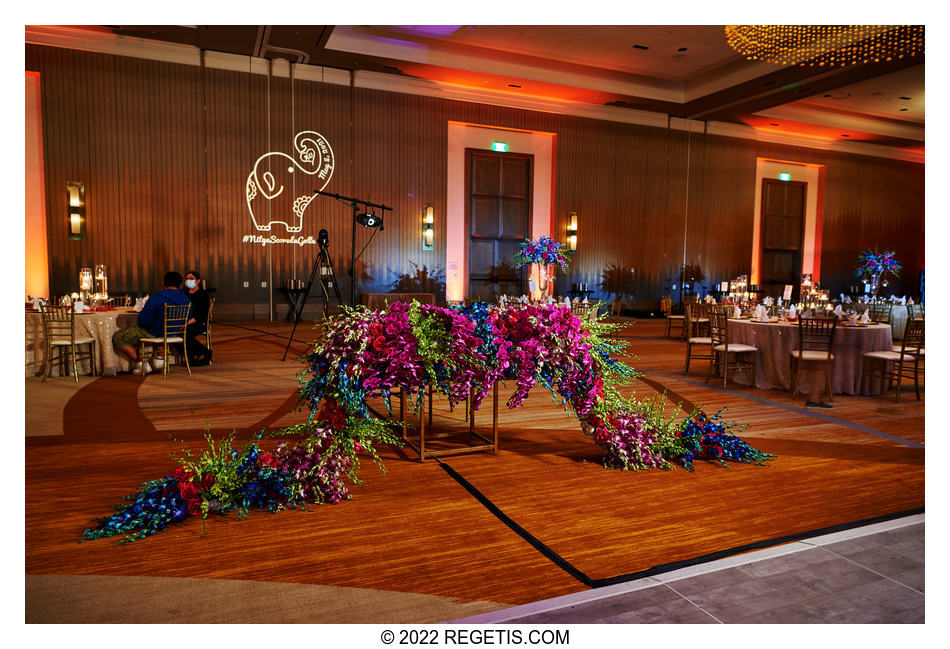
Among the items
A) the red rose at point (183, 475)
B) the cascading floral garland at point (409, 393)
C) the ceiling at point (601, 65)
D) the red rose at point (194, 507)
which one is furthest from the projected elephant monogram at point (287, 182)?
the red rose at point (194, 507)

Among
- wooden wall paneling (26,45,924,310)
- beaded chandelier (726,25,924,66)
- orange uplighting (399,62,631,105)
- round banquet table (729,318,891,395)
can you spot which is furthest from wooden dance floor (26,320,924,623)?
orange uplighting (399,62,631,105)

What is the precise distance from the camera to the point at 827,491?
3.21 m

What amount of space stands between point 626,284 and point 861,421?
9.93 m

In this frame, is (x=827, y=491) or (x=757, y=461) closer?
(x=827, y=491)

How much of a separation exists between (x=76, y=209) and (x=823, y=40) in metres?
12.2

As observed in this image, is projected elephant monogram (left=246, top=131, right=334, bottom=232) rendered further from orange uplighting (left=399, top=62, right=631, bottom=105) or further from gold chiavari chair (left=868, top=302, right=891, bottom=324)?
gold chiavari chair (left=868, top=302, right=891, bottom=324)

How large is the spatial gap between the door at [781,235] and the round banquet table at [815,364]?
10936 millimetres

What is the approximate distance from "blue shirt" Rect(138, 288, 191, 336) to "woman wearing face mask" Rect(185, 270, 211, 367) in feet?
1.08

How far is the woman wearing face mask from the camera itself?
272 inches

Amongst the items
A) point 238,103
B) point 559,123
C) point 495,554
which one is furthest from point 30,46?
point 495,554

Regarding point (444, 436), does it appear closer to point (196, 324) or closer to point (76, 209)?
point (196, 324)

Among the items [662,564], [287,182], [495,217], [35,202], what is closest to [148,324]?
[35,202]

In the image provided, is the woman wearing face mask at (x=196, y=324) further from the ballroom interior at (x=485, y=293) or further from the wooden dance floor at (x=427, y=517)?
the wooden dance floor at (x=427, y=517)

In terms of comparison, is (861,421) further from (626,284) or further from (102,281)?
(626,284)
